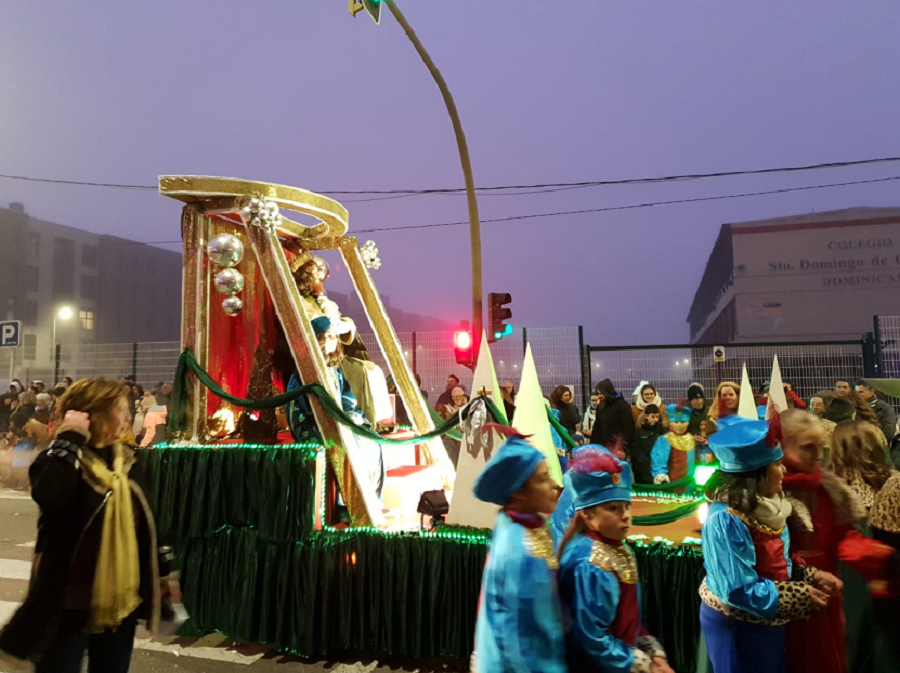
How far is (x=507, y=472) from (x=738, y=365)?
35.5 feet

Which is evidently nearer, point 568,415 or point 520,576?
point 520,576

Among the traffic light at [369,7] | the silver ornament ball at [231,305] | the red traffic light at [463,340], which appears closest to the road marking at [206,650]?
the silver ornament ball at [231,305]

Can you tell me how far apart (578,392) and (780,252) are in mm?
30484

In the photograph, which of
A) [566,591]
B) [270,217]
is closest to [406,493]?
[270,217]

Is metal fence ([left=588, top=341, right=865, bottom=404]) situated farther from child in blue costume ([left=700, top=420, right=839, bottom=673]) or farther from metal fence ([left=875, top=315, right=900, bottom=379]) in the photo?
child in blue costume ([left=700, top=420, right=839, bottom=673])

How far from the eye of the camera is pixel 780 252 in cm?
3728

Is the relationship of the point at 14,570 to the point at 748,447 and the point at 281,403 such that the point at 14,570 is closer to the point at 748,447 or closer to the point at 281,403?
the point at 281,403

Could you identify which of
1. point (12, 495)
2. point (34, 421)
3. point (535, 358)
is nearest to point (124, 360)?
point (34, 421)

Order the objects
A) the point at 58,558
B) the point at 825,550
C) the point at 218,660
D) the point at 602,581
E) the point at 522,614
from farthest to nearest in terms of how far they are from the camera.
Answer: the point at 218,660, the point at 825,550, the point at 58,558, the point at 602,581, the point at 522,614

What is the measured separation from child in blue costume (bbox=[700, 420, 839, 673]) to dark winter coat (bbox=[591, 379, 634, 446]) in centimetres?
477

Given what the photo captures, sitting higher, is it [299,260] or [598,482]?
[299,260]

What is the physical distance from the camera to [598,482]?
2219 mm

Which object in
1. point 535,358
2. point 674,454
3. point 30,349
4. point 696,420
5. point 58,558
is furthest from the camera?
point 30,349

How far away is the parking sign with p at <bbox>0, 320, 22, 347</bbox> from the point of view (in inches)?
515
